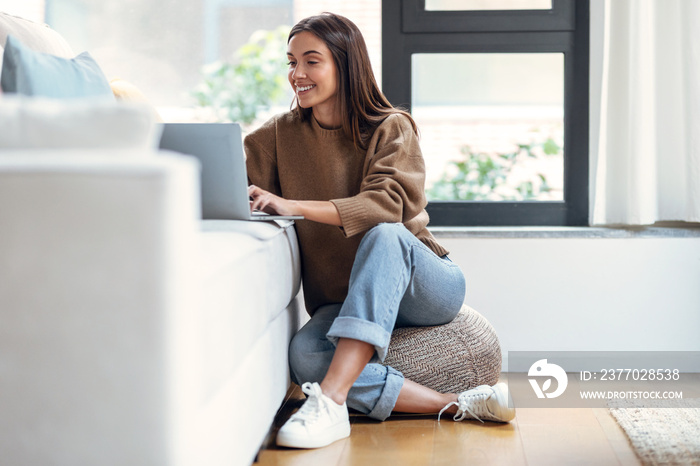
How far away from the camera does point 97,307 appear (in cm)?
92

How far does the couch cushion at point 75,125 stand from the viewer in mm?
975

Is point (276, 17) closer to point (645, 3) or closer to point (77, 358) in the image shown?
point (645, 3)

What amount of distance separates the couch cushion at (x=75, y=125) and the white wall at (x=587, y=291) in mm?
1825

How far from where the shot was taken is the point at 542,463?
1624 mm

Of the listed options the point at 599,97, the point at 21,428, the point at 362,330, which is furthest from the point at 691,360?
the point at 21,428

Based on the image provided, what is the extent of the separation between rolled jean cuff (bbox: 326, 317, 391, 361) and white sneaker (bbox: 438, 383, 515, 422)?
32 cm

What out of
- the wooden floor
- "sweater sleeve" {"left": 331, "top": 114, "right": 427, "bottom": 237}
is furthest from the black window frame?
the wooden floor

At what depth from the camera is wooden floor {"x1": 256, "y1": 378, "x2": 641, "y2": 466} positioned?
165cm

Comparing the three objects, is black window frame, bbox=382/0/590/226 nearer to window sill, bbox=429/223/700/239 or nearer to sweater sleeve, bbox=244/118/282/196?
window sill, bbox=429/223/700/239

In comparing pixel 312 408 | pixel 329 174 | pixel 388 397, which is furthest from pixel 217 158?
pixel 388 397

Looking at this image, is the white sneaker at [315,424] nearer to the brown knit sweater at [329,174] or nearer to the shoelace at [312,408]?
the shoelace at [312,408]

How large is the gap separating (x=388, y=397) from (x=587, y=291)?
1036 millimetres

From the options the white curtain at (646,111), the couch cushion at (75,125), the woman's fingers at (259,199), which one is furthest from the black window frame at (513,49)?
the couch cushion at (75,125)

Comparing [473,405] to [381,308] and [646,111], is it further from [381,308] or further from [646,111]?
[646,111]
